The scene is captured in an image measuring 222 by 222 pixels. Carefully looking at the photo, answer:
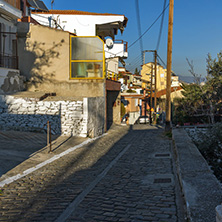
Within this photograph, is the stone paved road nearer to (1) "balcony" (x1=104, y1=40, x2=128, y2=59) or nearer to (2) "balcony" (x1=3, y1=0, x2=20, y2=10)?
(2) "balcony" (x1=3, y1=0, x2=20, y2=10)

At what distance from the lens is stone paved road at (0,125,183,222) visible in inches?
203

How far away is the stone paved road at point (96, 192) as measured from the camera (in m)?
5.14

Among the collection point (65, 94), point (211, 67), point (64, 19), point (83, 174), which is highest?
point (64, 19)

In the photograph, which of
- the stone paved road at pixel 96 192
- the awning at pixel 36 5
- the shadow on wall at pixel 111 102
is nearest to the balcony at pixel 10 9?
the awning at pixel 36 5

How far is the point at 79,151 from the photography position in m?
12.2

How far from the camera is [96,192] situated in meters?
6.53

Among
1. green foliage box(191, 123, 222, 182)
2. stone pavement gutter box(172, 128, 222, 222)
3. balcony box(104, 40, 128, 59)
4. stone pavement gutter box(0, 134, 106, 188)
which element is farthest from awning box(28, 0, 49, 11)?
stone pavement gutter box(172, 128, 222, 222)

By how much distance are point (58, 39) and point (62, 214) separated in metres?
15.2

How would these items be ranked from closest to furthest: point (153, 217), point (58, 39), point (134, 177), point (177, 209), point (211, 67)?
1. point (153, 217)
2. point (177, 209)
3. point (134, 177)
4. point (58, 39)
5. point (211, 67)

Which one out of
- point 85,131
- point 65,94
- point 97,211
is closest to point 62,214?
point 97,211

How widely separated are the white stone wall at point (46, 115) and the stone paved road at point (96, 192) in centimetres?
449

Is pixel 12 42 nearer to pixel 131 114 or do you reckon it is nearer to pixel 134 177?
pixel 134 177

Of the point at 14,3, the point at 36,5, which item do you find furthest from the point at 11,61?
the point at 36,5

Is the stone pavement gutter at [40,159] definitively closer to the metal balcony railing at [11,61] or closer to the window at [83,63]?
the window at [83,63]
